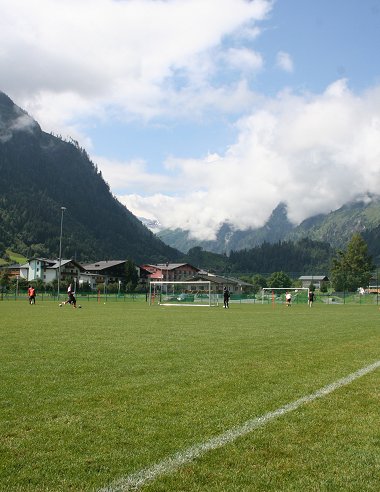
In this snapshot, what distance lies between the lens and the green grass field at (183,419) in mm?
4723

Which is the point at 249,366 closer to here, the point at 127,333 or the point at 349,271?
the point at 127,333

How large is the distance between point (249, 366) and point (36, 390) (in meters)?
4.92

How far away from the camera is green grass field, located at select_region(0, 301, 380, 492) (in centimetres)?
472

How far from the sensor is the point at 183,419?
21.7ft

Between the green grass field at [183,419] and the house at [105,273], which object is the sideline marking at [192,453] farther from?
the house at [105,273]

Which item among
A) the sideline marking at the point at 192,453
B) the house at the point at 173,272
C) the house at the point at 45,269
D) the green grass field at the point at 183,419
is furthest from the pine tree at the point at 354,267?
the sideline marking at the point at 192,453

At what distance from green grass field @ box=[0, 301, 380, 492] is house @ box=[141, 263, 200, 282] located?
164 m

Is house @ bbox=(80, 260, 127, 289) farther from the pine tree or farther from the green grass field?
the green grass field

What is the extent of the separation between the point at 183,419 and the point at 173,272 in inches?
7019

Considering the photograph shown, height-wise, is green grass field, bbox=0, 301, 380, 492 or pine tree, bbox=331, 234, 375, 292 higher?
pine tree, bbox=331, 234, 375, 292

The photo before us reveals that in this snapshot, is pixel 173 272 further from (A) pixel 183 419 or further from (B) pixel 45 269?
(A) pixel 183 419

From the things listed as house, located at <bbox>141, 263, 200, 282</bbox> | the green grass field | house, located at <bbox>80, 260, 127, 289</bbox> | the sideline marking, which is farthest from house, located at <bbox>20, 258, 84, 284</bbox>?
the sideline marking

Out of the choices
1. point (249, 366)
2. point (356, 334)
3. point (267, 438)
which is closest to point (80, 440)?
point (267, 438)

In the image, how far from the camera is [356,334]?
19703 millimetres
